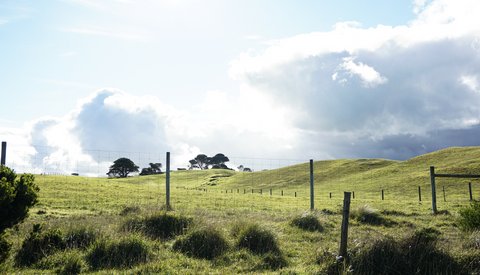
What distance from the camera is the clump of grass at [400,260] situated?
6.40m

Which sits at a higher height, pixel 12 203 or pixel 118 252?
pixel 12 203

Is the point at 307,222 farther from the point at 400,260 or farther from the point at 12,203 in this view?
the point at 12,203

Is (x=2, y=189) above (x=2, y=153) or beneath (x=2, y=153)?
beneath

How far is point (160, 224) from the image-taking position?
9.34 m

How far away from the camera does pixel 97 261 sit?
677 centimetres

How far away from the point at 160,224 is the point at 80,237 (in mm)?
2306

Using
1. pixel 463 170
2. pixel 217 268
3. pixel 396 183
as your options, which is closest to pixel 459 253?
pixel 217 268

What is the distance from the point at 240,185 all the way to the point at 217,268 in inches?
2397

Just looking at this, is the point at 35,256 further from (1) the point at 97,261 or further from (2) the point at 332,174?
(2) the point at 332,174

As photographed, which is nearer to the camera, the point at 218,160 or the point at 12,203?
the point at 12,203

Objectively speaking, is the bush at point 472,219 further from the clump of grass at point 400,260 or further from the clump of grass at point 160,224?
the clump of grass at point 160,224

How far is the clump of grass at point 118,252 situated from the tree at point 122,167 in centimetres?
9191

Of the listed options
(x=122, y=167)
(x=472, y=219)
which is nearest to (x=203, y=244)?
(x=472, y=219)

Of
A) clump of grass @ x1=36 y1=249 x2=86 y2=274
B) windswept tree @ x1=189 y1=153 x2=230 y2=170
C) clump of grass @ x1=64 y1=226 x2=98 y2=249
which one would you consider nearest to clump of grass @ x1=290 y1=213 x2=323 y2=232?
clump of grass @ x1=64 y1=226 x2=98 y2=249
